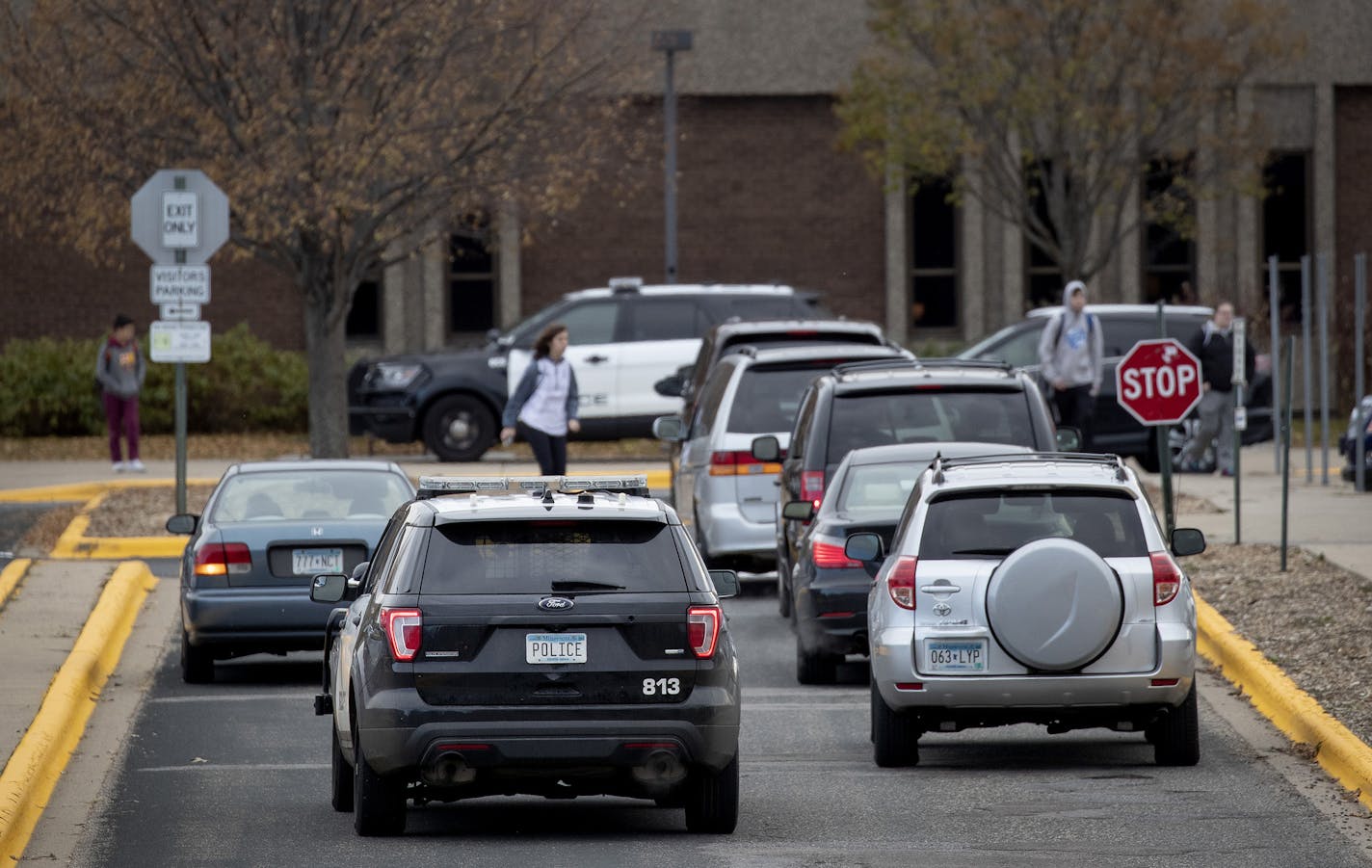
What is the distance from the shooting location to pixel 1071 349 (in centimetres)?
2372

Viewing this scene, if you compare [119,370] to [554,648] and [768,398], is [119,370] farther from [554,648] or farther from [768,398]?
[554,648]

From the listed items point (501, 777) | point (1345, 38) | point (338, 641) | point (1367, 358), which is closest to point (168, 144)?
point (338, 641)

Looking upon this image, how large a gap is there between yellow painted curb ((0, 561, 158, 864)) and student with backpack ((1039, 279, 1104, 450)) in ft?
30.8

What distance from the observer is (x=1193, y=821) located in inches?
376

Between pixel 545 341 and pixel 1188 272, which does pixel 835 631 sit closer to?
pixel 545 341

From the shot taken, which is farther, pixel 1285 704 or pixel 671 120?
pixel 671 120

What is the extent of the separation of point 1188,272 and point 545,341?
768 inches

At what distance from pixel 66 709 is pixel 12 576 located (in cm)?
612

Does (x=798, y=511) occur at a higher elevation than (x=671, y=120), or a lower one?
lower

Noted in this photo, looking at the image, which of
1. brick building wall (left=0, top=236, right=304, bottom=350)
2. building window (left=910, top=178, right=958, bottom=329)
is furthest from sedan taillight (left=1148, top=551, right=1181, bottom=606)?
building window (left=910, top=178, right=958, bottom=329)

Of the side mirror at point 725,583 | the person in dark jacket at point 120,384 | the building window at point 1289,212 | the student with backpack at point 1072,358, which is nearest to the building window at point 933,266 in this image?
the building window at point 1289,212

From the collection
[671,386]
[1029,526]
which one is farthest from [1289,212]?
[1029,526]

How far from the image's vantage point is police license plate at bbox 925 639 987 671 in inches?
417

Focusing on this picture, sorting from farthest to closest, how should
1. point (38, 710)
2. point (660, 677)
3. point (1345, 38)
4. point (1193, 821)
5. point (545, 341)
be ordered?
1. point (1345, 38)
2. point (545, 341)
3. point (38, 710)
4. point (1193, 821)
5. point (660, 677)
